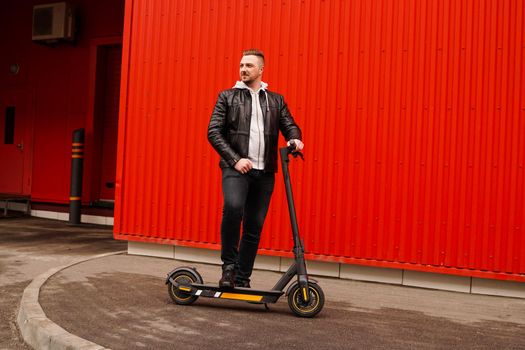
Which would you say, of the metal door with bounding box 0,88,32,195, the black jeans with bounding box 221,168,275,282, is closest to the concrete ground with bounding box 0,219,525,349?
the black jeans with bounding box 221,168,275,282

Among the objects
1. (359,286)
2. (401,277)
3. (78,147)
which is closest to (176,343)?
(359,286)

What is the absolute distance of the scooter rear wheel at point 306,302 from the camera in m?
4.09

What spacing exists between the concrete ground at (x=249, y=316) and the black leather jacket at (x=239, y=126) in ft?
3.72

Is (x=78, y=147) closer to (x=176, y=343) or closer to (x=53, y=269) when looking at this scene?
(x=53, y=269)

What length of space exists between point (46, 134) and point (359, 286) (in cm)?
802

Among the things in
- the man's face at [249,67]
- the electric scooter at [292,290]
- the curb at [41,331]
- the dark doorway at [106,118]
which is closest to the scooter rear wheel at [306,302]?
the electric scooter at [292,290]

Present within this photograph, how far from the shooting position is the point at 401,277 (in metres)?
5.61

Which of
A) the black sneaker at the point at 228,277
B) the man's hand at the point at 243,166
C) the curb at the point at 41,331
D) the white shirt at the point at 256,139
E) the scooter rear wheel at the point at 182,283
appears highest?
the white shirt at the point at 256,139

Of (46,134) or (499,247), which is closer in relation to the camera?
(499,247)

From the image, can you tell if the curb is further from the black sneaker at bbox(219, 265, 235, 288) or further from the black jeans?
the black jeans

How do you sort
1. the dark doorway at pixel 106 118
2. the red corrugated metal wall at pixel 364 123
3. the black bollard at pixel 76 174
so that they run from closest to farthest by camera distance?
1. the red corrugated metal wall at pixel 364 123
2. the black bollard at pixel 76 174
3. the dark doorway at pixel 106 118

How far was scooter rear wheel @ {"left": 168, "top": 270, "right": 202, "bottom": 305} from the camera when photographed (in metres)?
4.34

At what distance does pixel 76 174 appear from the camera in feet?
33.3

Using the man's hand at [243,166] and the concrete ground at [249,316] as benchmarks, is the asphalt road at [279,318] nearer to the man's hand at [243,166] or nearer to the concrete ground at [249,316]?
the concrete ground at [249,316]
